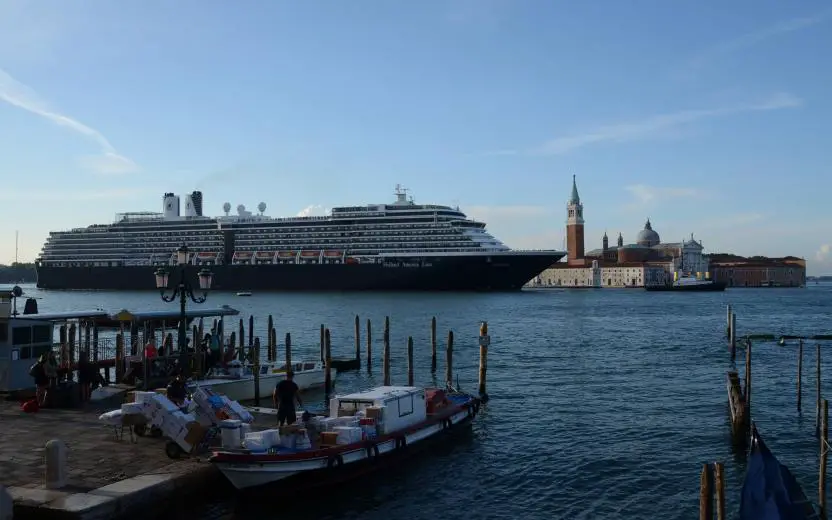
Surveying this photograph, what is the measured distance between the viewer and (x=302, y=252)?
9588cm

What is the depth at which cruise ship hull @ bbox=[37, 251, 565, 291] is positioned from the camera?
88000 millimetres

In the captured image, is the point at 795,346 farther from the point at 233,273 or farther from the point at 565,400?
the point at 233,273

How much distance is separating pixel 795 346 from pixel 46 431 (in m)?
35.4

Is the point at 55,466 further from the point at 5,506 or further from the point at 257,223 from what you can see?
the point at 257,223

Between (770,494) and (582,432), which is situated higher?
(770,494)

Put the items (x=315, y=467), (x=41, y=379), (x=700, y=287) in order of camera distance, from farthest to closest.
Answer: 1. (x=700, y=287)
2. (x=41, y=379)
3. (x=315, y=467)

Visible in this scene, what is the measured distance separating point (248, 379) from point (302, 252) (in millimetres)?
74748

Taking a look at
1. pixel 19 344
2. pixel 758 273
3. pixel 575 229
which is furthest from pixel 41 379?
pixel 758 273

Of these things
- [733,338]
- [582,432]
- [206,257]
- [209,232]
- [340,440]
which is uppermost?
[209,232]

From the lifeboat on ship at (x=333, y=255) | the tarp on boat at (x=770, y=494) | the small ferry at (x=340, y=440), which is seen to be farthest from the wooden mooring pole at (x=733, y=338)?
the lifeboat on ship at (x=333, y=255)

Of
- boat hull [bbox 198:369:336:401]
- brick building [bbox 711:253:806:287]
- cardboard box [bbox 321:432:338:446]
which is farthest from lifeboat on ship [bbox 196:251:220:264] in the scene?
brick building [bbox 711:253:806:287]

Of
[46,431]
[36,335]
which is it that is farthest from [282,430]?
[36,335]

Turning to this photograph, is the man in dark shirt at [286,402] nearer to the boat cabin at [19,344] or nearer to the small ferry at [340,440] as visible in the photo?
the small ferry at [340,440]

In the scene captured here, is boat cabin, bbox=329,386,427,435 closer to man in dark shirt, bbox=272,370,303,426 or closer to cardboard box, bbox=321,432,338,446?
man in dark shirt, bbox=272,370,303,426
